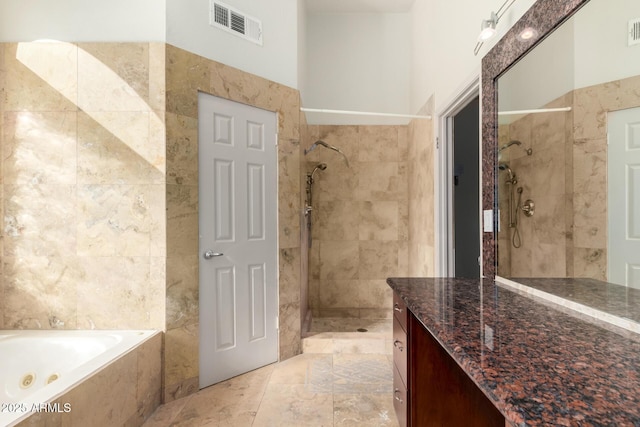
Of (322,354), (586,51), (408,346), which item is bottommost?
(322,354)

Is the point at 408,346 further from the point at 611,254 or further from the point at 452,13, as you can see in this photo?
the point at 452,13

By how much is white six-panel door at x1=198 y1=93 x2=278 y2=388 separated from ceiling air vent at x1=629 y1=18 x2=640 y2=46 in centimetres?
202

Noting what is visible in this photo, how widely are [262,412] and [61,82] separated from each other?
244cm

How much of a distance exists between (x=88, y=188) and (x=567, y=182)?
256cm

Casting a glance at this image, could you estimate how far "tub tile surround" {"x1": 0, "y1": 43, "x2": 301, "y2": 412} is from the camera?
6.26 ft

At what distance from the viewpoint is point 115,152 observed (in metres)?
1.93

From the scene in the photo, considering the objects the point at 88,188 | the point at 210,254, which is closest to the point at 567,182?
the point at 210,254

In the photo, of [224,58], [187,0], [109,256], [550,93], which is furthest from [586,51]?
[109,256]

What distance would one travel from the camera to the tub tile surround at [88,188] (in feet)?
6.26

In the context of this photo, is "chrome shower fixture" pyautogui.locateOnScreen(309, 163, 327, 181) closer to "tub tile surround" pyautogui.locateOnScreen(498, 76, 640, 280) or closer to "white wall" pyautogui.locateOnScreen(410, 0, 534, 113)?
"white wall" pyautogui.locateOnScreen(410, 0, 534, 113)

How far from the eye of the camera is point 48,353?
1753 mm

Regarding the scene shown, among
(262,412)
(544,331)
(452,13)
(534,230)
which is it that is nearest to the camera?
(544,331)

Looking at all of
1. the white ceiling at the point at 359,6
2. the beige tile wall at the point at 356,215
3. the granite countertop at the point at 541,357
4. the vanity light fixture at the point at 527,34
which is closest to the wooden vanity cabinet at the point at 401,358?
the granite countertop at the point at 541,357

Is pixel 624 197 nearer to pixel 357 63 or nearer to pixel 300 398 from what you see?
pixel 300 398
